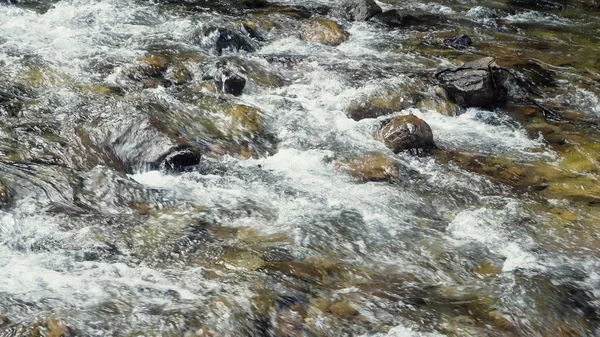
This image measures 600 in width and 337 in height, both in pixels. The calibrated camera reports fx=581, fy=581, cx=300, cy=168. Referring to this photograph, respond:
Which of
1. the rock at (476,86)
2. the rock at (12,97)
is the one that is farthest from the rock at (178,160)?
the rock at (476,86)

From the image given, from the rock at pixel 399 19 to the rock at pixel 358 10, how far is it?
Answer: 162 mm

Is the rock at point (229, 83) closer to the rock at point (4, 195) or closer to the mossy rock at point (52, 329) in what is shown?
the rock at point (4, 195)

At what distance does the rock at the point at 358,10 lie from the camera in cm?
1393

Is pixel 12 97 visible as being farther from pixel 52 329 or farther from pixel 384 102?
pixel 384 102

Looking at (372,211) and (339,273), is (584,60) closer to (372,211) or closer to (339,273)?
(372,211)

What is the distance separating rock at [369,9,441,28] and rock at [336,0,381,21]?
6.4 inches

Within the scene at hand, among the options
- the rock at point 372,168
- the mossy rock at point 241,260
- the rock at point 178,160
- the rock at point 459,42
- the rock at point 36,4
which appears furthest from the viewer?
the rock at point 459,42

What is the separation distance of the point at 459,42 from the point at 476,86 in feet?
11.0

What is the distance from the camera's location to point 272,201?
6.57 meters

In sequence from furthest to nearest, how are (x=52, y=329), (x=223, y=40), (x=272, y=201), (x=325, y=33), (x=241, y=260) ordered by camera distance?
(x=325, y=33)
(x=223, y=40)
(x=272, y=201)
(x=241, y=260)
(x=52, y=329)

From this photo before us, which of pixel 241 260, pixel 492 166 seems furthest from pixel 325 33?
pixel 241 260

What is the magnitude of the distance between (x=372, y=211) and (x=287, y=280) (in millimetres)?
1773

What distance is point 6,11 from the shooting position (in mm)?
11492

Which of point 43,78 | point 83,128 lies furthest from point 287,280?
point 43,78
